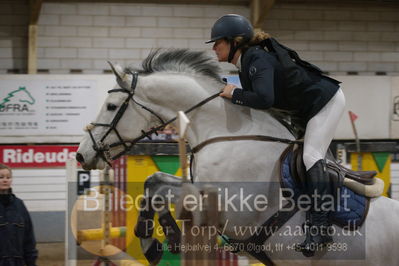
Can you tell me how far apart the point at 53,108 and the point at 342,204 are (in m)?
4.83

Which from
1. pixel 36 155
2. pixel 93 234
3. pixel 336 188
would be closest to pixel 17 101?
pixel 36 155

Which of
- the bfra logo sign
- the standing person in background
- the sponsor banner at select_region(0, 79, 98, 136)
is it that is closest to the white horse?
the standing person in background

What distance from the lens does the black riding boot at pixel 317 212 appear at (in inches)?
109

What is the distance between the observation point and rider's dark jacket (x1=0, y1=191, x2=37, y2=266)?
3.28m

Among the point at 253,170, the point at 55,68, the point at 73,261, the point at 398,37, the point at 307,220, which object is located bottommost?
the point at 73,261

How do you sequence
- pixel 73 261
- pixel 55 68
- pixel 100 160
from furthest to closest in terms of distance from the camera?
pixel 55 68 < pixel 73 261 < pixel 100 160

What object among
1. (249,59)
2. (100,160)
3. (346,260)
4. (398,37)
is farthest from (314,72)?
(398,37)

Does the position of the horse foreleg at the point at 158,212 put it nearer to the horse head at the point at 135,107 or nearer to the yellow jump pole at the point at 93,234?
the horse head at the point at 135,107

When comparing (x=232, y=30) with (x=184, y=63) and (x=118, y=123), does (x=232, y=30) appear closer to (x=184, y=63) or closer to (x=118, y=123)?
(x=184, y=63)

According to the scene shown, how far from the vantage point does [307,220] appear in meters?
2.84

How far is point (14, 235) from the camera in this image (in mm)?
3291

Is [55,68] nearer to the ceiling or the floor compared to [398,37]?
nearer to the floor

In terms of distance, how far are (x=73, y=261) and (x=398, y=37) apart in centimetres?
603

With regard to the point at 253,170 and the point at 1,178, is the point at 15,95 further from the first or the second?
the point at 253,170
